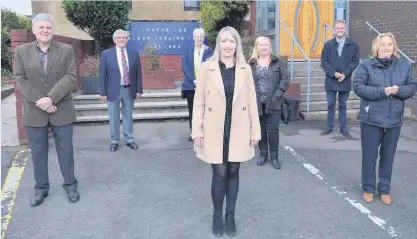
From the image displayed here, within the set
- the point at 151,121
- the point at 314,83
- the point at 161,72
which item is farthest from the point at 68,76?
the point at 314,83

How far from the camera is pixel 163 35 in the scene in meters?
12.1

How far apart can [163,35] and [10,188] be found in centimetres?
811

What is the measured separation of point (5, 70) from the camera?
13766 millimetres

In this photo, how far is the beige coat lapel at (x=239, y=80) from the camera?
11.2ft

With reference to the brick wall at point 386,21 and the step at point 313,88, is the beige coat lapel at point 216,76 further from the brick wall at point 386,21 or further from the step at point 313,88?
the brick wall at point 386,21

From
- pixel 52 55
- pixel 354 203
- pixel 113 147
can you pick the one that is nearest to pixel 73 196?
pixel 52 55

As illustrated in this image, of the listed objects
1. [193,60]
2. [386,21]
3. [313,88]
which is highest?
[386,21]

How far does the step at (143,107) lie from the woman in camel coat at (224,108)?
5.09 m

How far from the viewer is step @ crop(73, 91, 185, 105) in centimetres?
852

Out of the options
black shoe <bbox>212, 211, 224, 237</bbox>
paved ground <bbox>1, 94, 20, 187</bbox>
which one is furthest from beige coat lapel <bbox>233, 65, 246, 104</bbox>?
paved ground <bbox>1, 94, 20, 187</bbox>

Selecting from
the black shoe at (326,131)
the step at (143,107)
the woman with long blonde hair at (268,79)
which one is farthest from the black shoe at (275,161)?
the step at (143,107)

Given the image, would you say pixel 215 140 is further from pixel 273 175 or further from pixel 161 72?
pixel 161 72

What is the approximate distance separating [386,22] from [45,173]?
27.1ft

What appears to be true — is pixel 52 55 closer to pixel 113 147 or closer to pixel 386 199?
pixel 113 147
